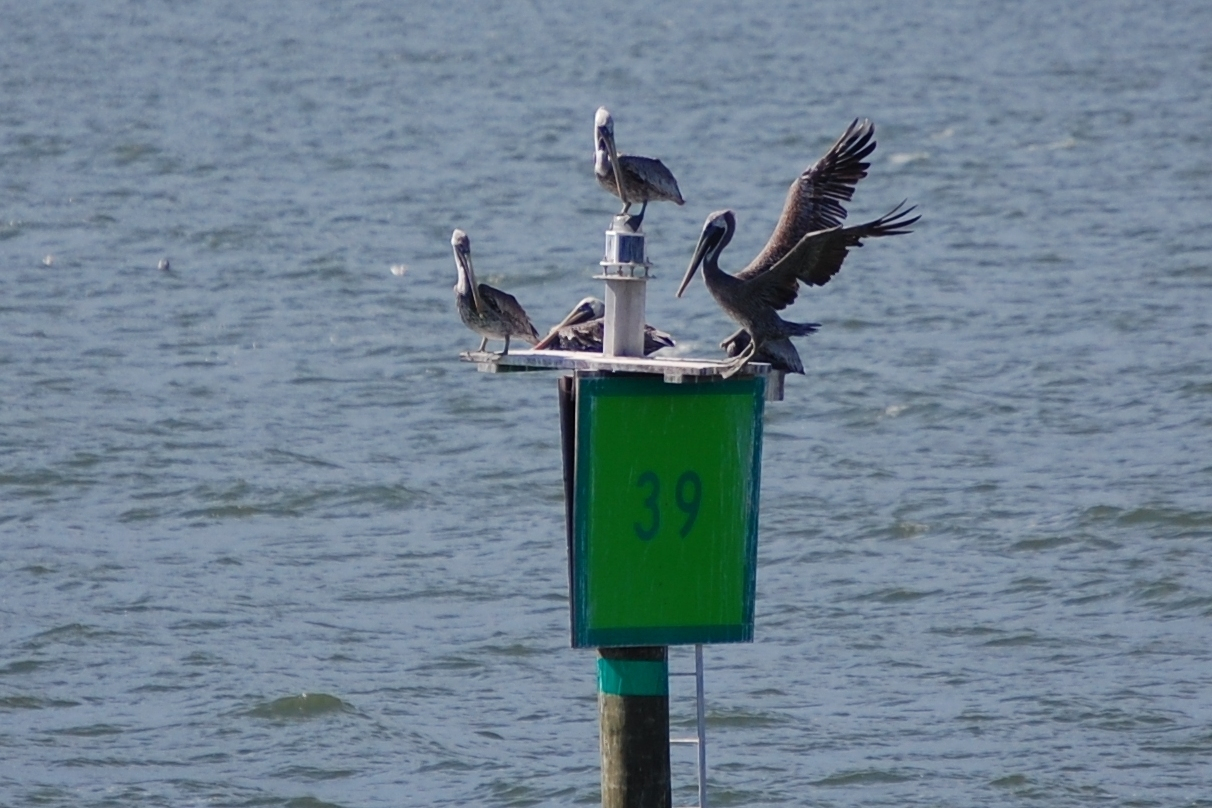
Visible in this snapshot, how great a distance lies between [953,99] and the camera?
4078 cm

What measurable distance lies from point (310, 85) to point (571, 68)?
627 centimetres

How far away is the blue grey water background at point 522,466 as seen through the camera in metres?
10.9

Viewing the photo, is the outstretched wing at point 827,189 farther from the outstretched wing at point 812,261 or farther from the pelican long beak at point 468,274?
the pelican long beak at point 468,274

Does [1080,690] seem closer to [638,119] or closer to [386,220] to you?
[386,220]

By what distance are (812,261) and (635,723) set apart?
158 centimetres

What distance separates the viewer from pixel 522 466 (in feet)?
54.2

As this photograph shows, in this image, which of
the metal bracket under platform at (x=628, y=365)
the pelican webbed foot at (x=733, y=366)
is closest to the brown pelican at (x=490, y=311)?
the metal bracket under platform at (x=628, y=365)

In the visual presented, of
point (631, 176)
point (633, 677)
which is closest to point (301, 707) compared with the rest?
point (631, 176)

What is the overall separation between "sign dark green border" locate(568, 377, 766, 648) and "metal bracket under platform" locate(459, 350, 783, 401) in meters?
0.05

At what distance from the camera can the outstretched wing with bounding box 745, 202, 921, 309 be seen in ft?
22.2

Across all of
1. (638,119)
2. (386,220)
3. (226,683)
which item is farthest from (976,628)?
(638,119)

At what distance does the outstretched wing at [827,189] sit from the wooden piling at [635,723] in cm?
159

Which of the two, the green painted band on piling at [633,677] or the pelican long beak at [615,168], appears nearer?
the green painted band on piling at [633,677]

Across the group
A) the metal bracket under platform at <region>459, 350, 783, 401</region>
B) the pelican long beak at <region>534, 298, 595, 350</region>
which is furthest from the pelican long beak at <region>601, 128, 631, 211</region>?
the metal bracket under platform at <region>459, 350, 783, 401</region>
